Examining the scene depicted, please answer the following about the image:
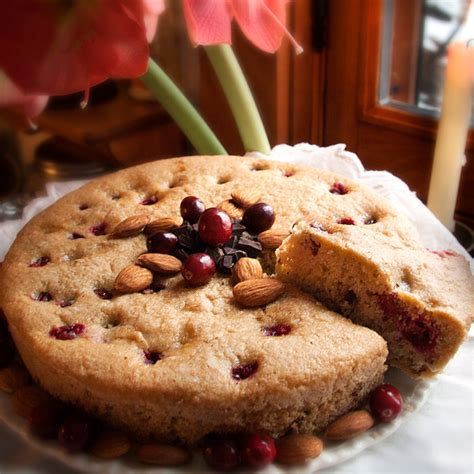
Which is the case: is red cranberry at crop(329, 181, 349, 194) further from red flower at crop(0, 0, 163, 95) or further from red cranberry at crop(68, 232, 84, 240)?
red flower at crop(0, 0, 163, 95)

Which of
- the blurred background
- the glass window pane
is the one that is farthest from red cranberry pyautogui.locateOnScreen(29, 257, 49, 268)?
the glass window pane

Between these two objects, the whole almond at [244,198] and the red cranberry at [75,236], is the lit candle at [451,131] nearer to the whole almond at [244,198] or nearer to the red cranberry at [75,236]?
the whole almond at [244,198]

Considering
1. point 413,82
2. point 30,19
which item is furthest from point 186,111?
point 30,19

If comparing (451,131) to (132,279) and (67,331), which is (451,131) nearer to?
(132,279)

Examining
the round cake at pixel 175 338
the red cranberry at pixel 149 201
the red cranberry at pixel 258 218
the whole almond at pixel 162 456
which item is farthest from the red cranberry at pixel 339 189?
the whole almond at pixel 162 456

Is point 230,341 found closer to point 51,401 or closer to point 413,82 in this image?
point 51,401
